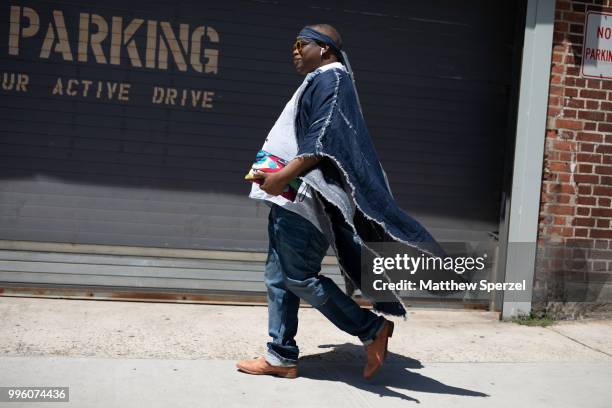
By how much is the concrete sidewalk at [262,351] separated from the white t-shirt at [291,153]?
38.5 inches

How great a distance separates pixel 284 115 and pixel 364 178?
0.59 m

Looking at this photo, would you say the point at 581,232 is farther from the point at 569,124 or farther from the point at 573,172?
the point at 569,124

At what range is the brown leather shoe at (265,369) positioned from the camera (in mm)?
4359

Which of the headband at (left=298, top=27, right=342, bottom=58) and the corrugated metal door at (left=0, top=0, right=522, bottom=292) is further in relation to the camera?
the corrugated metal door at (left=0, top=0, right=522, bottom=292)

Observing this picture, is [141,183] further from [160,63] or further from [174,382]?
[174,382]

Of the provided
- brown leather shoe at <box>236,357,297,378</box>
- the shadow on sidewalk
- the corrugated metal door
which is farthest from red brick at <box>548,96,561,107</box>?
brown leather shoe at <box>236,357,297,378</box>

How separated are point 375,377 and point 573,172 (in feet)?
8.78

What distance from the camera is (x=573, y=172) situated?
20.3 feet

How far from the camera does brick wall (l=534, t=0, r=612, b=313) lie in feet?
20.1

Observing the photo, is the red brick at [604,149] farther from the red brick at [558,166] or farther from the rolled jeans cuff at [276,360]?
the rolled jeans cuff at [276,360]

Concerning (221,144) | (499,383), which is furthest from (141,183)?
(499,383)

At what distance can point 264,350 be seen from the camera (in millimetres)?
4973

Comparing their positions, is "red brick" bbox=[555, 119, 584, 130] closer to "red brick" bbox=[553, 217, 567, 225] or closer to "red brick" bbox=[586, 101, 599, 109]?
"red brick" bbox=[586, 101, 599, 109]

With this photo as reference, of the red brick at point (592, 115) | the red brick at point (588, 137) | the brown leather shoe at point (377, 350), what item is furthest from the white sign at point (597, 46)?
the brown leather shoe at point (377, 350)
